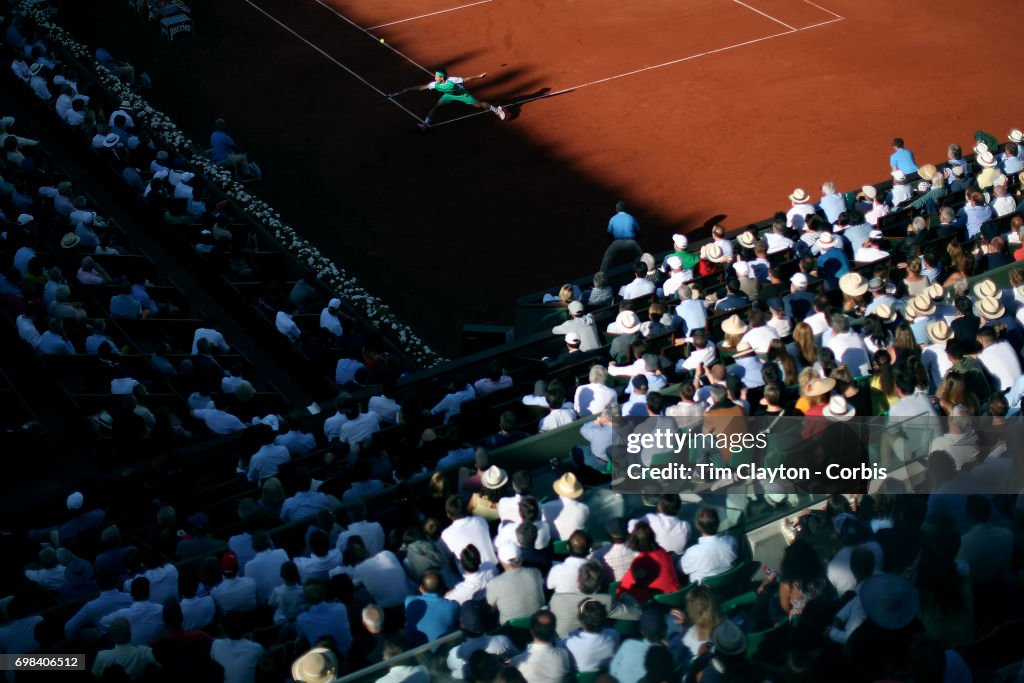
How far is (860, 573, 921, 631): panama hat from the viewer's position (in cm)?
903

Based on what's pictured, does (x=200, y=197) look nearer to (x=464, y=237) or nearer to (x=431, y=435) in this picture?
(x=464, y=237)

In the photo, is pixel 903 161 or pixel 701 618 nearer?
pixel 701 618

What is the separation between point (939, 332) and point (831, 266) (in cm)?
286

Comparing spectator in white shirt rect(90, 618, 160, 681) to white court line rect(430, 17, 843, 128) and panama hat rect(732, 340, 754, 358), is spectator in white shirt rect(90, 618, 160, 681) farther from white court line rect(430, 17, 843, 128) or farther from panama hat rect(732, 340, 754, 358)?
white court line rect(430, 17, 843, 128)

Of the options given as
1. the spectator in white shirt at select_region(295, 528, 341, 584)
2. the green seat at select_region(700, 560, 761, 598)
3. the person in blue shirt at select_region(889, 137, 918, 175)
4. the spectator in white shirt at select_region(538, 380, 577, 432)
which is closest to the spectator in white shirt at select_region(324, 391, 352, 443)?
the spectator in white shirt at select_region(538, 380, 577, 432)

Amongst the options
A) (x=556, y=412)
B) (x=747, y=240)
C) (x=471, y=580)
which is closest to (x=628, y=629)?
(x=471, y=580)

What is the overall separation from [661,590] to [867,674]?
68.9 inches

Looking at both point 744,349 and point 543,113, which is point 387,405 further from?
point 543,113

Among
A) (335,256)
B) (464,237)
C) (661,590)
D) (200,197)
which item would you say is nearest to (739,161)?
(464,237)

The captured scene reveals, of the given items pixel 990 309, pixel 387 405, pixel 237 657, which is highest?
pixel 387 405

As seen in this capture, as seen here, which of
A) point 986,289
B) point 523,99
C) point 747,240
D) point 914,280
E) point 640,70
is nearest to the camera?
point 986,289

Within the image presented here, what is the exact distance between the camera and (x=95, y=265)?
17797 millimetres

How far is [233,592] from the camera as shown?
1060 cm

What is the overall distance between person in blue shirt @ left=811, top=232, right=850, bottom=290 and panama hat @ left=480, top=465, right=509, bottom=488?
18.8ft
